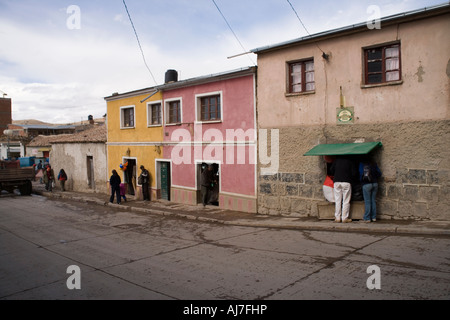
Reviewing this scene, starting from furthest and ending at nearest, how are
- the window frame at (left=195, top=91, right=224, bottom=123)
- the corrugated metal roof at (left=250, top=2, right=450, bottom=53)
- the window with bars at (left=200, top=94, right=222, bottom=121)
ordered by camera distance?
the window with bars at (left=200, top=94, right=222, bottom=121)
the window frame at (left=195, top=91, right=224, bottom=123)
the corrugated metal roof at (left=250, top=2, right=450, bottom=53)

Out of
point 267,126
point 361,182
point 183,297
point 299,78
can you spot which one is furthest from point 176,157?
point 183,297

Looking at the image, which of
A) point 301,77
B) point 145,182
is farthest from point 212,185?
point 301,77

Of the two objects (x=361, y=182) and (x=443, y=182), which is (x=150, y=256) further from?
(x=443, y=182)

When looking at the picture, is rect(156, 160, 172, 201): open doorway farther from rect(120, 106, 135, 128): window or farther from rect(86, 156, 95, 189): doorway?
rect(86, 156, 95, 189): doorway

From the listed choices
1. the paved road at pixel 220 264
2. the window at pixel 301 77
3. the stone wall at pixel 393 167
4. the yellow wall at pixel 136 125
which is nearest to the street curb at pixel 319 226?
the paved road at pixel 220 264

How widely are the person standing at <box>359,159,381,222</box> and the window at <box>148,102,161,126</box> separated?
10.3 m

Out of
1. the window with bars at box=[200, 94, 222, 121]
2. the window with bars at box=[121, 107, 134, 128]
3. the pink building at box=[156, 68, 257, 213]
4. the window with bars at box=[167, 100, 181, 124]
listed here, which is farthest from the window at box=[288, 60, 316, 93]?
the window with bars at box=[121, 107, 134, 128]

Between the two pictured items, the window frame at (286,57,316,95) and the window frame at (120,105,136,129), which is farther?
the window frame at (120,105,136,129)

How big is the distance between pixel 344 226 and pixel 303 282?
4125 millimetres

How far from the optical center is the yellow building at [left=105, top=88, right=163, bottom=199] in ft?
56.1

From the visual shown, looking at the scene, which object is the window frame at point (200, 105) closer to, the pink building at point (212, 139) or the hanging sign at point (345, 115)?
the pink building at point (212, 139)

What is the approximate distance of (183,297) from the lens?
513cm
